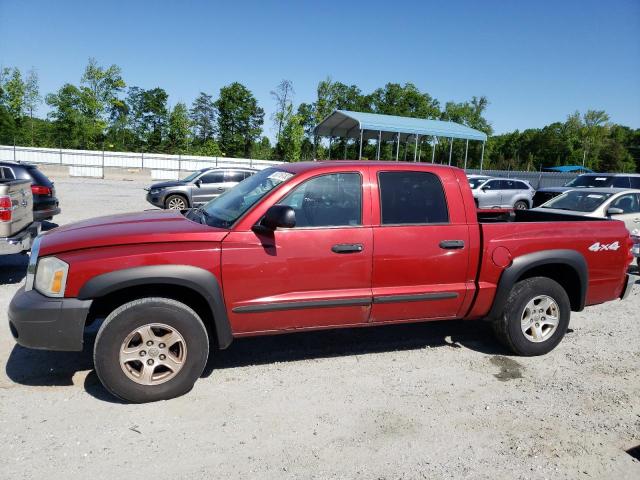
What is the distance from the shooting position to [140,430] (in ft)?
10.3

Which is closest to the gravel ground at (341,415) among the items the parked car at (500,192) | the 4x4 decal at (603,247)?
the 4x4 decal at (603,247)

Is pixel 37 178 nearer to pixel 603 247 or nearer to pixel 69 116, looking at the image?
Answer: pixel 603 247

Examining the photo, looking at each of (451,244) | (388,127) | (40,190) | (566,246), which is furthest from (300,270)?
(388,127)

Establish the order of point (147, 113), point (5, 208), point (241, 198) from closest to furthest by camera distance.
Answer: point (241, 198)
point (5, 208)
point (147, 113)

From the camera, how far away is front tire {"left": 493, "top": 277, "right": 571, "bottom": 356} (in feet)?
14.5

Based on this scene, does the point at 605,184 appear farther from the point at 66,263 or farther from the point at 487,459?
the point at 66,263

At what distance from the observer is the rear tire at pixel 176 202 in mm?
15352

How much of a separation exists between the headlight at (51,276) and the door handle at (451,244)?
9.67 ft

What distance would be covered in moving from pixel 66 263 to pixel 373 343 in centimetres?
292

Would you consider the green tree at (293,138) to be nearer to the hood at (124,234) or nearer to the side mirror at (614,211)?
the side mirror at (614,211)

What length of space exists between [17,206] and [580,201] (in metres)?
9.55

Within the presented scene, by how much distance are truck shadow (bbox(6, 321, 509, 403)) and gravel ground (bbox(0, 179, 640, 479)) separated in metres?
0.02

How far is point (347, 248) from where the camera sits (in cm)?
378

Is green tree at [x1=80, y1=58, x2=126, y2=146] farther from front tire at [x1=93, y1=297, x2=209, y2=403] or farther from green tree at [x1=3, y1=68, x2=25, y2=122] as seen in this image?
front tire at [x1=93, y1=297, x2=209, y2=403]
